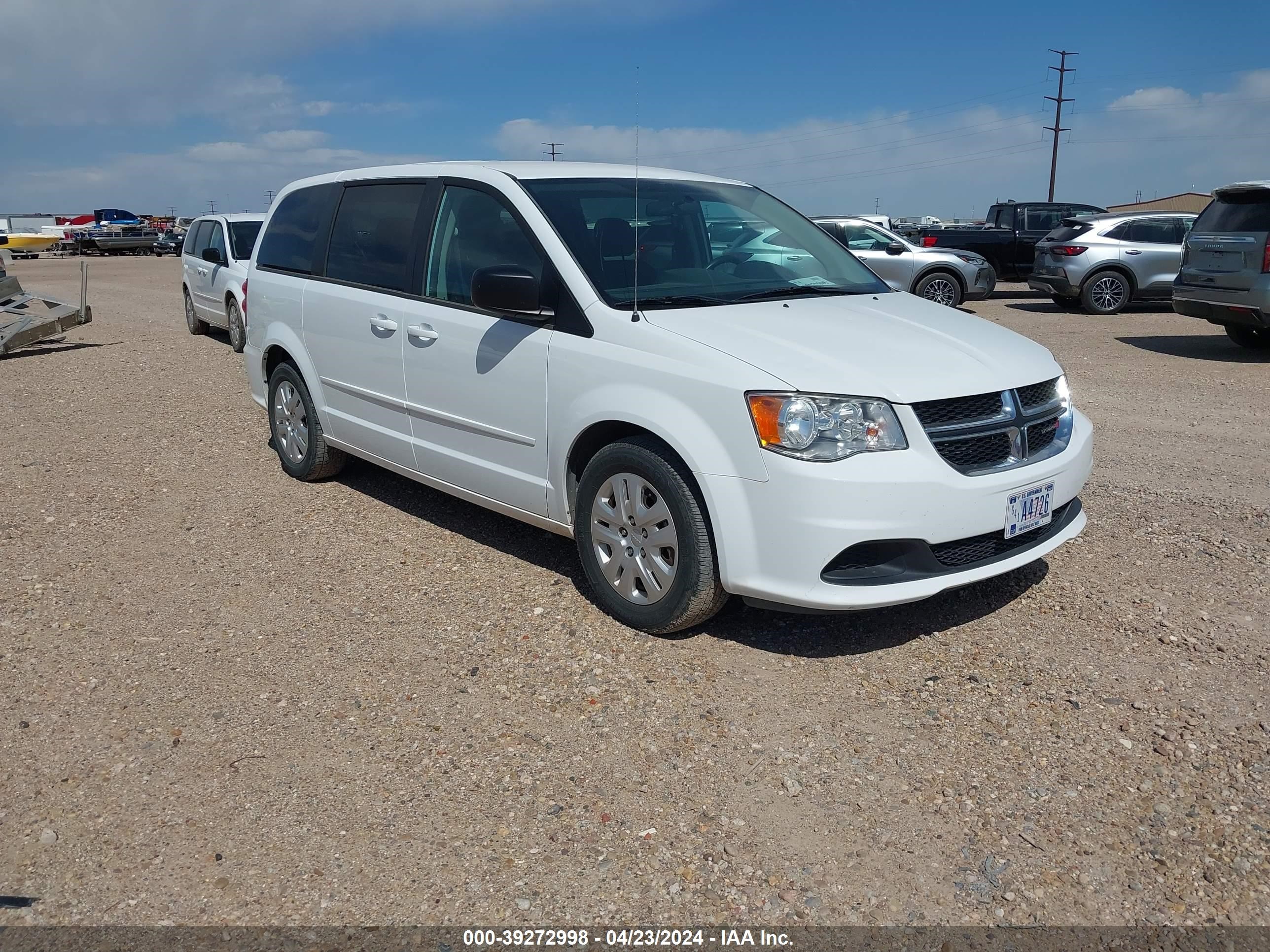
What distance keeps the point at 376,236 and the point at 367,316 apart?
0.45m

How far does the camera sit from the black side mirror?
4.24 m

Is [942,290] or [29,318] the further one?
[942,290]

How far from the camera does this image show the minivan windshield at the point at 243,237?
43.0ft

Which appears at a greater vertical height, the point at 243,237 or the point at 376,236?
the point at 376,236

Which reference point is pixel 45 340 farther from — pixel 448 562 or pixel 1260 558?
pixel 1260 558

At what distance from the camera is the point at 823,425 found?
3.63 meters

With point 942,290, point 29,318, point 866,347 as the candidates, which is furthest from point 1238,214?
point 29,318

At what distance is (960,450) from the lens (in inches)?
149

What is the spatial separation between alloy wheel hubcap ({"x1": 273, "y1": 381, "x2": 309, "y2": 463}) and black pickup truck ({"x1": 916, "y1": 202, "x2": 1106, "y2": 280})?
1592cm

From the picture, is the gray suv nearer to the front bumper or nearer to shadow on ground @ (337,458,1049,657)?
shadow on ground @ (337,458,1049,657)

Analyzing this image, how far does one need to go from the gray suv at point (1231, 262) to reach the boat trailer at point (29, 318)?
12.8m

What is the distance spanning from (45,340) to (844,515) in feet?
47.0

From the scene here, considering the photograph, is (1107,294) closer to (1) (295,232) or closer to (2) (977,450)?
(1) (295,232)

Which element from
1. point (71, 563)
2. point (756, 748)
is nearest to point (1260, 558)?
point (756, 748)
